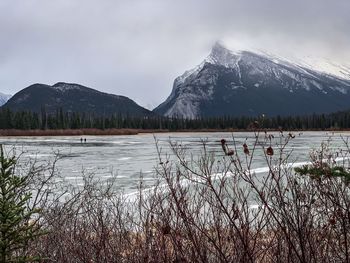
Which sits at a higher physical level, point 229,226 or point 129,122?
point 129,122

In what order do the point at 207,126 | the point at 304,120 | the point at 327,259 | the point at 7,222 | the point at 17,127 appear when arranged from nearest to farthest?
the point at 7,222, the point at 327,259, the point at 17,127, the point at 304,120, the point at 207,126

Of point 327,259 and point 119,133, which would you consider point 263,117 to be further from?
point 119,133

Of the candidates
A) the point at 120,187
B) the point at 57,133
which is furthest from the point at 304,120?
the point at 120,187

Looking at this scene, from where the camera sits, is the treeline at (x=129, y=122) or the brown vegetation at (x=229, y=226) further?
the treeline at (x=129, y=122)

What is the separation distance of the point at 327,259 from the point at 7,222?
3.25 m

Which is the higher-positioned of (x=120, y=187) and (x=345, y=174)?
(x=345, y=174)

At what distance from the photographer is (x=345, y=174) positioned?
5516 mm

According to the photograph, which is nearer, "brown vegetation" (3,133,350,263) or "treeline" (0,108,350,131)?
"brown vegetation" (3,133,350,263)

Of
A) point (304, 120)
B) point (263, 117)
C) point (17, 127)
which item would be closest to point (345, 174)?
point (263, 117)

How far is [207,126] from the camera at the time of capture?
596ft

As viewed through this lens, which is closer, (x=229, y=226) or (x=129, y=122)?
(x=229, y=226)

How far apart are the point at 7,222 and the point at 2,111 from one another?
154899 millimetres

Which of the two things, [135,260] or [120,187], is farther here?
[120,187]

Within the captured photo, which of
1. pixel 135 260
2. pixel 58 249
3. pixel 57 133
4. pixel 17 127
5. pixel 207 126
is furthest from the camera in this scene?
pixel 207 126
